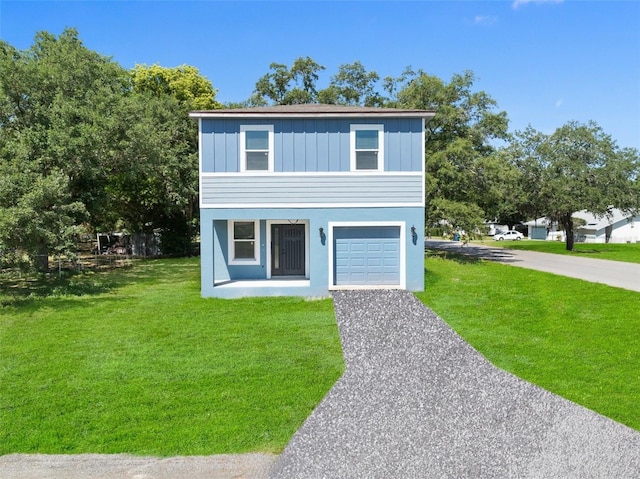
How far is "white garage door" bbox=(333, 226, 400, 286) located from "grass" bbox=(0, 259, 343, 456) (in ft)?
5.08

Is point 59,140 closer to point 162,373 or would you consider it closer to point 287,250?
point 287,250

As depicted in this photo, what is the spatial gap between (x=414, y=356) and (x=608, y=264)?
2028cm

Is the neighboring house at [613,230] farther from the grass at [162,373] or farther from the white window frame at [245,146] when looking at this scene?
the grass at [162,373]

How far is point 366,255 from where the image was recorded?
13.8 m

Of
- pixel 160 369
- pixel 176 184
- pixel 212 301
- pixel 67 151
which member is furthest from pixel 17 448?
pixel 176 184

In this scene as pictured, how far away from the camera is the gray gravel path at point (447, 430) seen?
4.71 meters

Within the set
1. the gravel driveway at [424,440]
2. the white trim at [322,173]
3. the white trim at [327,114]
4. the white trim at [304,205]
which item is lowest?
the gravel driveway at [424,440]

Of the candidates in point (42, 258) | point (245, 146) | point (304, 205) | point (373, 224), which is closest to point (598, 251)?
point (373, 224)

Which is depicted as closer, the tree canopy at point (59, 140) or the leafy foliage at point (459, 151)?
the tree canopy at point (59, 140)

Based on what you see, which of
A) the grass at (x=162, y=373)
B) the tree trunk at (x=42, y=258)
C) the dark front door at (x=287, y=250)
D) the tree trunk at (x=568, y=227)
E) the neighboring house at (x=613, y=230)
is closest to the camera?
the grass at (x=162, y=373)

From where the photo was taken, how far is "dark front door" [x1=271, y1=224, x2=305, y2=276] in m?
15.1

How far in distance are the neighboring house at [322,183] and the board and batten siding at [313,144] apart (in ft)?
0.10

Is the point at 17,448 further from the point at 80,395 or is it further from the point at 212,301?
the point at 212,301

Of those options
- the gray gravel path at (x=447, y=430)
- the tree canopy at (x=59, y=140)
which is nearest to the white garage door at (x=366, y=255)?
the gray gravel path at (x=447, y=430)
